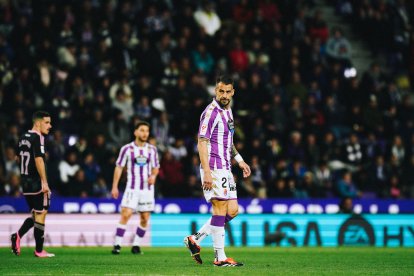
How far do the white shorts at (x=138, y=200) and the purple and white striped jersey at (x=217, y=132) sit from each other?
4.20m

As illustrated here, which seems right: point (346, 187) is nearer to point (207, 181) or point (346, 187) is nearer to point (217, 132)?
point (217, 132)

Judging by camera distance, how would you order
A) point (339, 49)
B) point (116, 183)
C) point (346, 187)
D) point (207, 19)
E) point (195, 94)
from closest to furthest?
1. point (116, 183)
2. point (346, 187)
3. point (195, 94)
4. point (207, 19)
5. point (339, 49)

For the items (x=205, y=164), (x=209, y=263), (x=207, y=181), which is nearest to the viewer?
(x=207, y=181)

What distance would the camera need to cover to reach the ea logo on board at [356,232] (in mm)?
19042

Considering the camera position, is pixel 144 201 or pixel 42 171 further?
pixel 144 201

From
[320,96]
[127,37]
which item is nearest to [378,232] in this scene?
[320,96]

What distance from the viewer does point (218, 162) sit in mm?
11547

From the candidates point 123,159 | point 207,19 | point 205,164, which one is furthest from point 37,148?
point 207,19

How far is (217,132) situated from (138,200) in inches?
172

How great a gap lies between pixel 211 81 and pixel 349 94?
379 centimetres

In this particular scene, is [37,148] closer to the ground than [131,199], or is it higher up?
higher up

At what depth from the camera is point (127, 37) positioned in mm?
21906

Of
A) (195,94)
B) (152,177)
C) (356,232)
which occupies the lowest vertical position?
(356,232)

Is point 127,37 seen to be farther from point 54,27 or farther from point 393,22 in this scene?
point 393,22
